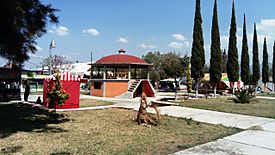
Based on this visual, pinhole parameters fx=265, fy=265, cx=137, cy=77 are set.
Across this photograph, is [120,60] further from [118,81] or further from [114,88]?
[114,88]

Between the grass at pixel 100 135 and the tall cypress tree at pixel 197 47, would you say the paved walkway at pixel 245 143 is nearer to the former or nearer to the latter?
the grass at pixel 100 135

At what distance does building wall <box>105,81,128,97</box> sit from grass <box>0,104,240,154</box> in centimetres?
1232

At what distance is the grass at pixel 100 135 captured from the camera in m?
6.06

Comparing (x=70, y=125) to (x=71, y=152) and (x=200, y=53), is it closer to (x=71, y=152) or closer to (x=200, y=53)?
(x=71, y=152)

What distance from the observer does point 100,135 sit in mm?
7500

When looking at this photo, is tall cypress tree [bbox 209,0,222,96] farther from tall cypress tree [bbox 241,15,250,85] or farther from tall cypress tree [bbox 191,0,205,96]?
tall cypress tree [bbox 241,15,250,85]

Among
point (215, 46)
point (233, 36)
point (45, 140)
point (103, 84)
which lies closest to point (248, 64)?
point (233, 36)

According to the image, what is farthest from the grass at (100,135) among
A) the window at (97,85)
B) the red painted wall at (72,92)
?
the window at (97,85)

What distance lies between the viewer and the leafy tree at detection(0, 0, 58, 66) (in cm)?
681

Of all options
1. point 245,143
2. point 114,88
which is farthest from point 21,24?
point 114,88

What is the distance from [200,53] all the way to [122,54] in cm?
739

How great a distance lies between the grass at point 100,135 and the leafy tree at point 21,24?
2467 mm

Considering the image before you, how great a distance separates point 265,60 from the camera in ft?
120

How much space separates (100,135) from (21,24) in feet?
12.7
